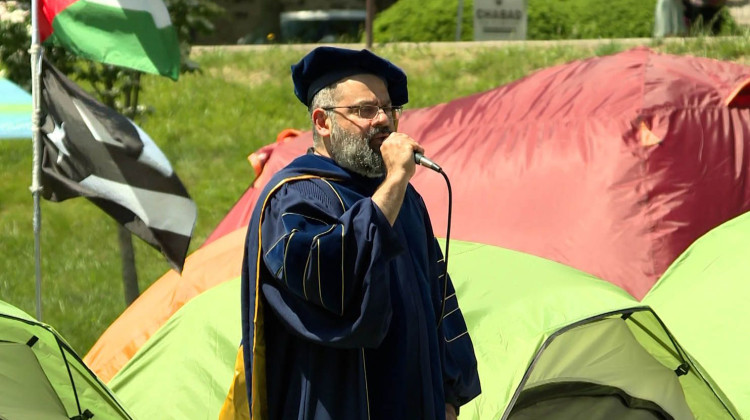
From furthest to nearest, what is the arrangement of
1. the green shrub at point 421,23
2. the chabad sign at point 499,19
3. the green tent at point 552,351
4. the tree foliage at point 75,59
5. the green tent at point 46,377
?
the green shrub at point 421,23
the chabad sign at point 499,19
the tree foliage at point 75,59
the green tent at point 552,351
the green tent at point 46,377

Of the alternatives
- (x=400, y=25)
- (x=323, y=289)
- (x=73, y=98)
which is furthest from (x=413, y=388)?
(x=400, y=25)

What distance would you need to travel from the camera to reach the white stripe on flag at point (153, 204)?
17.5ft

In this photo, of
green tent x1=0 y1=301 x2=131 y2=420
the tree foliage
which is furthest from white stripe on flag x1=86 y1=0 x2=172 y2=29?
the tree foliage

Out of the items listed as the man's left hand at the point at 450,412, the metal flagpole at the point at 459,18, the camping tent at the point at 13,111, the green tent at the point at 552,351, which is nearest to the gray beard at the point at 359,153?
the man's left hand at the point at 450,412

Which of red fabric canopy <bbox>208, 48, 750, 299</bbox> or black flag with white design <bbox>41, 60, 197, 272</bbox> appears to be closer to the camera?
black flag with white design <bbox>41, 60, 197, 272</bbox>

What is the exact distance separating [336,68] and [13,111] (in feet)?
10.7

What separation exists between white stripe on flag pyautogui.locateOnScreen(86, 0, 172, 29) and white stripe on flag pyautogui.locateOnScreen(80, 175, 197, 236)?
0.76m

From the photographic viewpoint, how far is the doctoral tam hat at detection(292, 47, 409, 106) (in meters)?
3.19

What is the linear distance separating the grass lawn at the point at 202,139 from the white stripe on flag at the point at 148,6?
8.38ft

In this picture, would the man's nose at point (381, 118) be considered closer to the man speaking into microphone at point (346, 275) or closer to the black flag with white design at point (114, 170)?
the man speaking into microphone at point (346, 275)

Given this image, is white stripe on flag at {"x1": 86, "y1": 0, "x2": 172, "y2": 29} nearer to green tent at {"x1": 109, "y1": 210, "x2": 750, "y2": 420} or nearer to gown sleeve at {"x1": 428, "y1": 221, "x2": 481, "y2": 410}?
green tent at {"x1": 109, "y1": 210, "x2": 750, "y2": 420}

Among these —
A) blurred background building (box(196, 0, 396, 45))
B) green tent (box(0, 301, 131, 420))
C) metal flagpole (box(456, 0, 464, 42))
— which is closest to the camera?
green tent (box(0, 301, 131, 420))

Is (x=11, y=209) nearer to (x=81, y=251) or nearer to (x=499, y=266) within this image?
(x=81, y=251)

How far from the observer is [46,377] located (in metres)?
4.50
